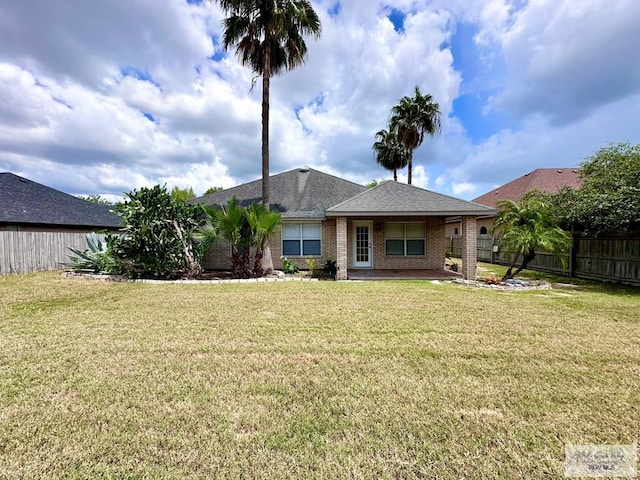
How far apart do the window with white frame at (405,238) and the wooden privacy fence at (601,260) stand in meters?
3.62

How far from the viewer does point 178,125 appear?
18828mm

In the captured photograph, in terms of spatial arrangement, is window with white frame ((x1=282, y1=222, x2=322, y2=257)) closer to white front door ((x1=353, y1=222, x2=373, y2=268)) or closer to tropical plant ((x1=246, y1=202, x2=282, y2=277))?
white front door ((x1=353, y1=222, x2=373, y2=268))

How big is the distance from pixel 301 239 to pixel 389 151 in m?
17.4

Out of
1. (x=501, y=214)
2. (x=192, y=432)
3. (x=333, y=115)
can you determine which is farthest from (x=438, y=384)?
(x=333, y=115)

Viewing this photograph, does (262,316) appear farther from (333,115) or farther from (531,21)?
(333,115)

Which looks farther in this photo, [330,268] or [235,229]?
[330,268]

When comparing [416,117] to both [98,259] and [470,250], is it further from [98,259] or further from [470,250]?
[98,259]

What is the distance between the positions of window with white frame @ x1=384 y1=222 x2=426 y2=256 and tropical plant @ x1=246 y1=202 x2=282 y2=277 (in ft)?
19.1

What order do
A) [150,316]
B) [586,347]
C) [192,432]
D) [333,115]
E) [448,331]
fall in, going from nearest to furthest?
1. [192,432]
2. [586,347]
3. [448,331]
4. [150,316]
5. [333,115]

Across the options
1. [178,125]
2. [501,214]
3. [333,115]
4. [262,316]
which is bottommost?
[262,316]

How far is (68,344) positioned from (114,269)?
7704mm

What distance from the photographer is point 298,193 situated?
50.4 ft

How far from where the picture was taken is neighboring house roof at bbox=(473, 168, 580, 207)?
22.7 metres

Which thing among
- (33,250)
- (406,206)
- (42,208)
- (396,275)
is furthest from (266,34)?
(42,208)
